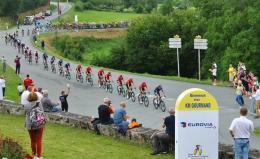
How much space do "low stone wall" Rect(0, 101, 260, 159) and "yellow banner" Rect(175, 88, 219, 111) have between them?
100 inches

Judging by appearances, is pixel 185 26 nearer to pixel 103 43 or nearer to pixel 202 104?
pixel 103 43

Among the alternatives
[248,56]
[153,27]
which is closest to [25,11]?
[153,27]

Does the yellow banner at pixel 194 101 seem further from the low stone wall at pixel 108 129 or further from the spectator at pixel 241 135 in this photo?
the low stone wall at pixel 108 129

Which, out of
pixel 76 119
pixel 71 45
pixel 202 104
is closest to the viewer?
pixel 202 104

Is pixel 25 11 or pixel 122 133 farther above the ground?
pixel 25 11

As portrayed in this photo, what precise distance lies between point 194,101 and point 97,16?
104m

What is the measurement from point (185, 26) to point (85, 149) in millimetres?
59501

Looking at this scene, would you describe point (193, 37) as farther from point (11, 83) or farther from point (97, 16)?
point (97, 16)

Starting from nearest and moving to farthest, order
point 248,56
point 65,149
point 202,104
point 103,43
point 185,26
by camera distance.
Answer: point 202,104
point 65,149
point 248,56
point 185,26
point 103,43

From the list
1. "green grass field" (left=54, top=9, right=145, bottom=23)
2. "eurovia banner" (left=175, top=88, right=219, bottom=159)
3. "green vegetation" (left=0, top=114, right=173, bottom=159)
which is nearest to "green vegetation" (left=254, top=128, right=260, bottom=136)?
"green vegetation" (left=0, top=114, right=173, bottom=159)

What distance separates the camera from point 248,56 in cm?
5206

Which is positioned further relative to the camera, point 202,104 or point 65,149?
point 65,149

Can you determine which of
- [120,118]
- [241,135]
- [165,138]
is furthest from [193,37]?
[241,135]

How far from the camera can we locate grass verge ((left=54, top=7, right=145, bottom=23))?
4245 inches
